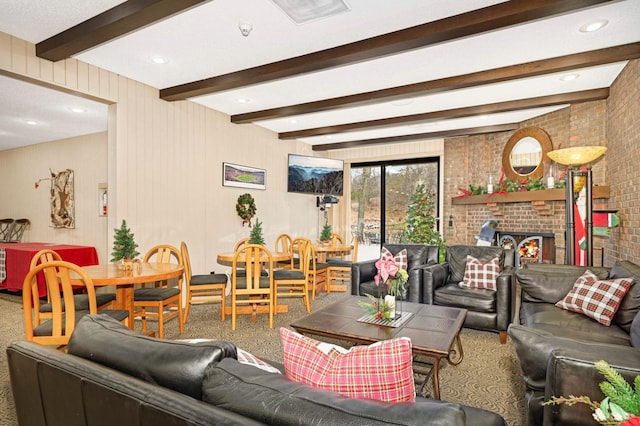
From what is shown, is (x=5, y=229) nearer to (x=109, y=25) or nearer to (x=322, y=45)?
(x=109, y=25)

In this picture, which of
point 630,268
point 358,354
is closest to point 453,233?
point 630,268

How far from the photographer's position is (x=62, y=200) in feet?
21.2

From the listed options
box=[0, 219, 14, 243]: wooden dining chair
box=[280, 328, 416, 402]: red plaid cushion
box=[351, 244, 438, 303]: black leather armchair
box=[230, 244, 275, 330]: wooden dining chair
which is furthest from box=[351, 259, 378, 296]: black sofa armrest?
box=[0, 219, 14, 243]: wooden dining chair

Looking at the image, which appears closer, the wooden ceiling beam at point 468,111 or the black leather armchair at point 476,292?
the black leather armchair at point 476,292

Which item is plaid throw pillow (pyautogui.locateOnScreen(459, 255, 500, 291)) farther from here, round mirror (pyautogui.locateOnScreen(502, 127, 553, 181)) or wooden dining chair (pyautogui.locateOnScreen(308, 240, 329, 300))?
round mirror (pyautogui.locateOnScreen(502, 127, 553, 181))

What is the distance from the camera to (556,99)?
4.61 m

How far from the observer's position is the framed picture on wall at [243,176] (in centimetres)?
559

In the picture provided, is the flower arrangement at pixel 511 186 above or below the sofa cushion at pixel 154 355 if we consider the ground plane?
above

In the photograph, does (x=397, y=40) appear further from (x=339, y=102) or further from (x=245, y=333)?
(x=245, y=333)

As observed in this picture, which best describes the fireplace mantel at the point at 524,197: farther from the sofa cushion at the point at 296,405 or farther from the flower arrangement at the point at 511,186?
the sofa cushion at the point at 296,405

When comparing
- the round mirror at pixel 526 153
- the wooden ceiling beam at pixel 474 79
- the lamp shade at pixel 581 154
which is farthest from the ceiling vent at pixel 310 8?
the round mirror at pixel 526 153

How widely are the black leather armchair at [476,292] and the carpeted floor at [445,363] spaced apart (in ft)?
0.63

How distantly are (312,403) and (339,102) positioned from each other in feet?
14.0

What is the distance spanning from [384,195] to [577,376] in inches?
264
